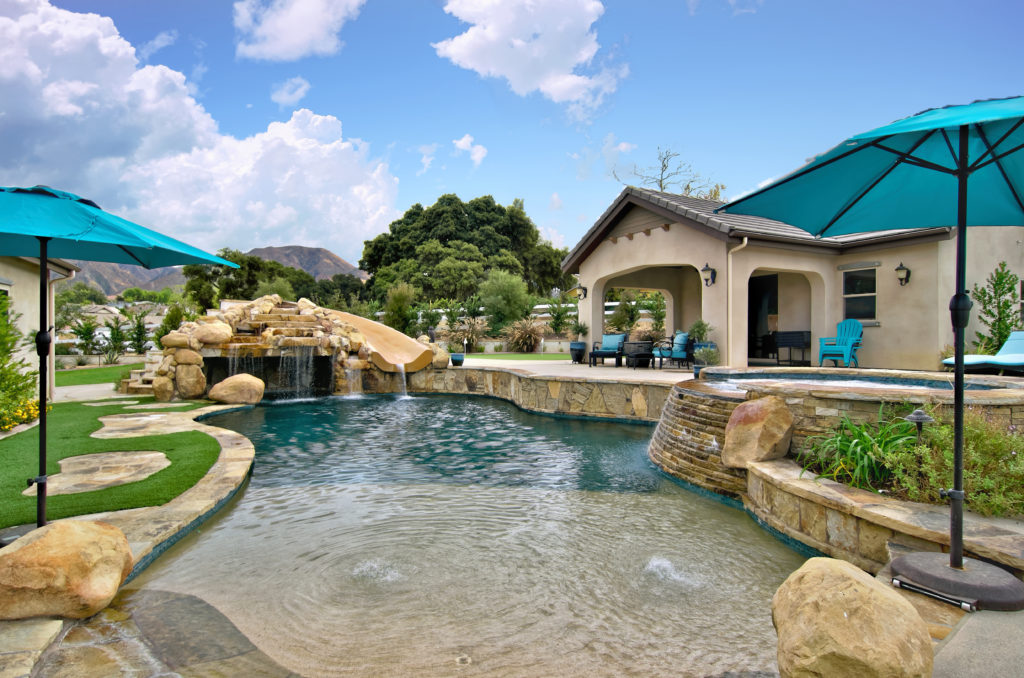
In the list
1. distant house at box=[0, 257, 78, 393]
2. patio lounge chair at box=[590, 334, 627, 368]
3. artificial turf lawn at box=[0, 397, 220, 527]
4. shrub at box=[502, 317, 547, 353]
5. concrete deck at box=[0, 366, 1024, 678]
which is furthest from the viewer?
shrub at box=[502, 317, 547, 353]

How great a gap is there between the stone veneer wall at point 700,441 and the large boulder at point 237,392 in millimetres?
8254

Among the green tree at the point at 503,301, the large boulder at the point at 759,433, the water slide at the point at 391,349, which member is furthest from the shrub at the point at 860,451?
the green tree at the point at 503,301

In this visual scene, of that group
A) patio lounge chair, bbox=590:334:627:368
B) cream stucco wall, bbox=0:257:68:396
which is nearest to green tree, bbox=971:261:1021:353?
patio lounge chair, bbox=590:334:627:368

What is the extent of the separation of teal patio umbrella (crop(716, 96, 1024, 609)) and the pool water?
0.95m

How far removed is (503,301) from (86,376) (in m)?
14.1

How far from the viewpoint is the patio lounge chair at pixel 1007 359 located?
754cm

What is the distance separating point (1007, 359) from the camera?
767cm

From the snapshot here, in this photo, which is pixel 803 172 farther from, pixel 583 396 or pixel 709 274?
pixel 709 274

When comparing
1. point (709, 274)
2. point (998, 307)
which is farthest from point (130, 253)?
point (998, 307)

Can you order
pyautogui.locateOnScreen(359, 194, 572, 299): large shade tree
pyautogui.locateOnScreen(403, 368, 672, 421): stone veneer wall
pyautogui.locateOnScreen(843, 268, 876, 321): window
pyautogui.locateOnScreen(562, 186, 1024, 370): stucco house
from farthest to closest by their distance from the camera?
pyautogui.locateOnScreen(359, 194, 572, 299): large shade tree < pyautogui.locateOnScreen(843, 268, 876, 321): window < pyautogui.locateOnScreen(562, 186, 1024, 370): stucco house < pyautogui.locateOnScreen(403, 368, 672, 421): stone veneer wall

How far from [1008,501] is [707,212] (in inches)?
368

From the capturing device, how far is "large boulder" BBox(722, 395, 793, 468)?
177 inches

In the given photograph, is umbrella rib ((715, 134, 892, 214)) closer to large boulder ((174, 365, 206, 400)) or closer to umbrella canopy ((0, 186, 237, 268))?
umbrella canopy ((0, 186, 237, 268))

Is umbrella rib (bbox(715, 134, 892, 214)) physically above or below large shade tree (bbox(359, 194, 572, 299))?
below
